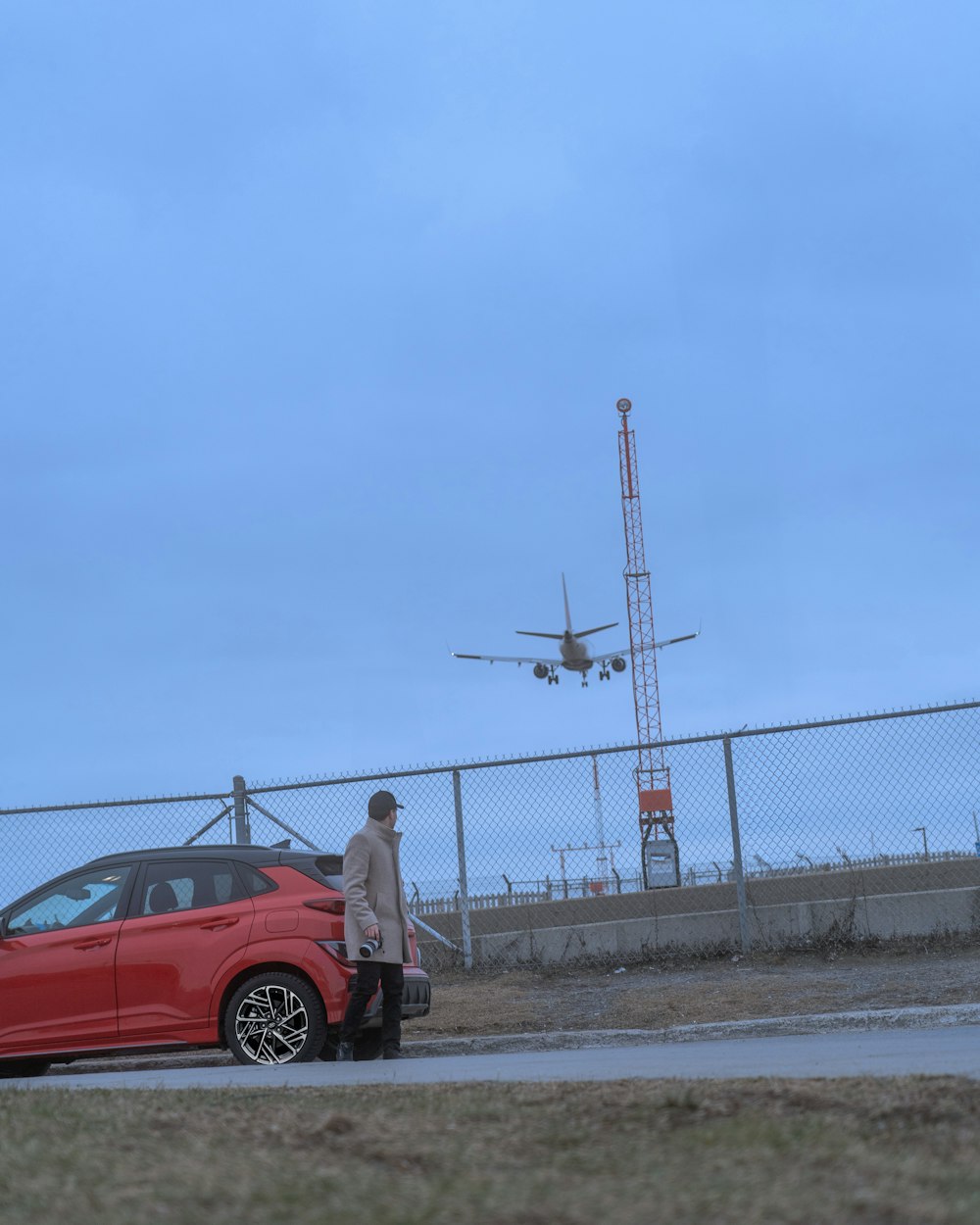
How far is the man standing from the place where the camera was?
9766mm

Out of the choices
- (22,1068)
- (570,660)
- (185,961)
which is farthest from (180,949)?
(570,660)

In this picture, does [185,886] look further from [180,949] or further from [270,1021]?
[270,1021]

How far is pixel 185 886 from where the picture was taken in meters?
10.5

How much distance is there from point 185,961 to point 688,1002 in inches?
175

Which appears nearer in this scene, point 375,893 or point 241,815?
point 375,893

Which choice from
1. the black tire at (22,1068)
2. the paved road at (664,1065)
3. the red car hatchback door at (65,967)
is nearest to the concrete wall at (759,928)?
the paved road at (664,1065)

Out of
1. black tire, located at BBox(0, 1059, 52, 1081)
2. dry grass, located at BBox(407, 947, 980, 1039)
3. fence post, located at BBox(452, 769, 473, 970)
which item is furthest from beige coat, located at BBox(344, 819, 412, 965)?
fence post, located at BBox(452, 769, 473, 970)

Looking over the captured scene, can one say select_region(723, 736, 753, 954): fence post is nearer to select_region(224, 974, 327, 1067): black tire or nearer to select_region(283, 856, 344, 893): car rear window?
select_region(283, 856, 344, 893): car rear window

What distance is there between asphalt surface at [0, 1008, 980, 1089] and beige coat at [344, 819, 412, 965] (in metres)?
0.85

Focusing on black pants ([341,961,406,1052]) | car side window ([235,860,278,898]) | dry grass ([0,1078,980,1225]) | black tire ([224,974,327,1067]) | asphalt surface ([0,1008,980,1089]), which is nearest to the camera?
dry grass ([0,1078,980,1225])

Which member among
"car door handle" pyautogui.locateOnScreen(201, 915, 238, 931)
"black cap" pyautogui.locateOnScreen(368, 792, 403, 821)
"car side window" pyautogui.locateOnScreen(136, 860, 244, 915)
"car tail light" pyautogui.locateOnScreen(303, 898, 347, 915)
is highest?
"black cap" pyautogui.locateOnScreen(368, 792, 403, 821)

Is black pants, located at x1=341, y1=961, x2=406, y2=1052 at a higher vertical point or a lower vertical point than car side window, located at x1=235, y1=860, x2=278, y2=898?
lower

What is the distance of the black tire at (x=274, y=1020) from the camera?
9891 millimetres

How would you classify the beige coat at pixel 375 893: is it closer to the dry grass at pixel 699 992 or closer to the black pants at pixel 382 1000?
the black pants at pixel 382 1000
